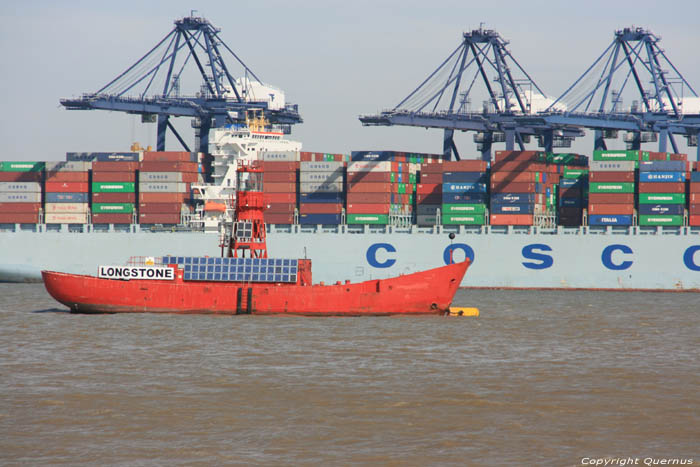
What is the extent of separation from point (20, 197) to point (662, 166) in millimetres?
47363

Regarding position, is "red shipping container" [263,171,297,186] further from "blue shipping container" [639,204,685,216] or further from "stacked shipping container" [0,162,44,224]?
"blue shipping container" [639,204,685,216]

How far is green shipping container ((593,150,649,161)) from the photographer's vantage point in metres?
65.9

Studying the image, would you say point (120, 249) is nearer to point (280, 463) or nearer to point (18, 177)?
point (18, 177)

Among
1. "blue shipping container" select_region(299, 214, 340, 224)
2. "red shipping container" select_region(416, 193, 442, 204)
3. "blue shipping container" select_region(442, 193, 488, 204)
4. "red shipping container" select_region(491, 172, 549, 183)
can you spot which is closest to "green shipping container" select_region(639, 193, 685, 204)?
"red shipping container" select_region(491, 172, 549, 183)

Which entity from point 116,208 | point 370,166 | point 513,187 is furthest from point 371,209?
point 116,208

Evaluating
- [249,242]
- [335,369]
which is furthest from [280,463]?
[249,242]

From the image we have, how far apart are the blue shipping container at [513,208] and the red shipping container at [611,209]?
13.3 ft

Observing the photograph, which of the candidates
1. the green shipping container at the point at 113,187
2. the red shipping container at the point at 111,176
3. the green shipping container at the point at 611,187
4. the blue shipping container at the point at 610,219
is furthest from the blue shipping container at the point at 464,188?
the red shipping container at the point at 111,176

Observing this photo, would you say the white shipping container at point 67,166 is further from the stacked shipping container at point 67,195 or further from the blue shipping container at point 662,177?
the blue shipping container at point 662,177

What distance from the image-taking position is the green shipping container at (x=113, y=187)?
7069cm

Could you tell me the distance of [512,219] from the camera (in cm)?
6581

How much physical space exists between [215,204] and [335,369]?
4312cm

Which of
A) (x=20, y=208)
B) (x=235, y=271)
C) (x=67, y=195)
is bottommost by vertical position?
(x=235, y=271)

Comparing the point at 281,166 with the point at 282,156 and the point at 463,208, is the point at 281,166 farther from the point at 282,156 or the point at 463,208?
the point at 463,208
